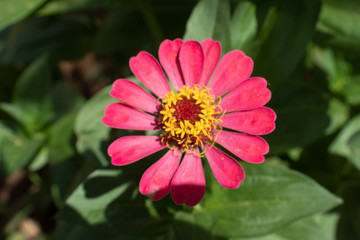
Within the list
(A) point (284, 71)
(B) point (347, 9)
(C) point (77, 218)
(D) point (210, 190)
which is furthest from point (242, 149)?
(B) point (347, 9)

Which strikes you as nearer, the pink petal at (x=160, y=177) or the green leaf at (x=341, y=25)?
the pink petal at (x=160, y=177)

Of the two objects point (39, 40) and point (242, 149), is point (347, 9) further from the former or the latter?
point (39, 40)

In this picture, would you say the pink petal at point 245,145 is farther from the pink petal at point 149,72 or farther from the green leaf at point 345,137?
the green leaf at point 345,137

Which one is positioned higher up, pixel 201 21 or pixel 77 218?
pixel 201 21

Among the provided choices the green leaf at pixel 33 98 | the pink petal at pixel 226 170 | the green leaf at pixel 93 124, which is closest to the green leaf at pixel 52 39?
the green leaf at pixel 33 98

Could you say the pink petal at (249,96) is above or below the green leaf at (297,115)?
above

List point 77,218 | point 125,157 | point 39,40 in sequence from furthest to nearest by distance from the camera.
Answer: point 39,40 < point 77,218 < point 125,157

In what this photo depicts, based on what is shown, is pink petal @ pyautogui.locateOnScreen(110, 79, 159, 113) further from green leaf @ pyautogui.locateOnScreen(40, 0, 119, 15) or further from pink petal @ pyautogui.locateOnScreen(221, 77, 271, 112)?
green leaf @ pyautogui.locateOnScreen(40, 0, 119, 15)

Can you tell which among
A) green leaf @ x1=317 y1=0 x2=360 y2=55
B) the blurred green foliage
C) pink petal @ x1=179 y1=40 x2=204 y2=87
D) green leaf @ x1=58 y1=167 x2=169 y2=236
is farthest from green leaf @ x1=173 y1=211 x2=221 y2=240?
green leaf @ x1=317 y1=0 x2=360 y2=55
